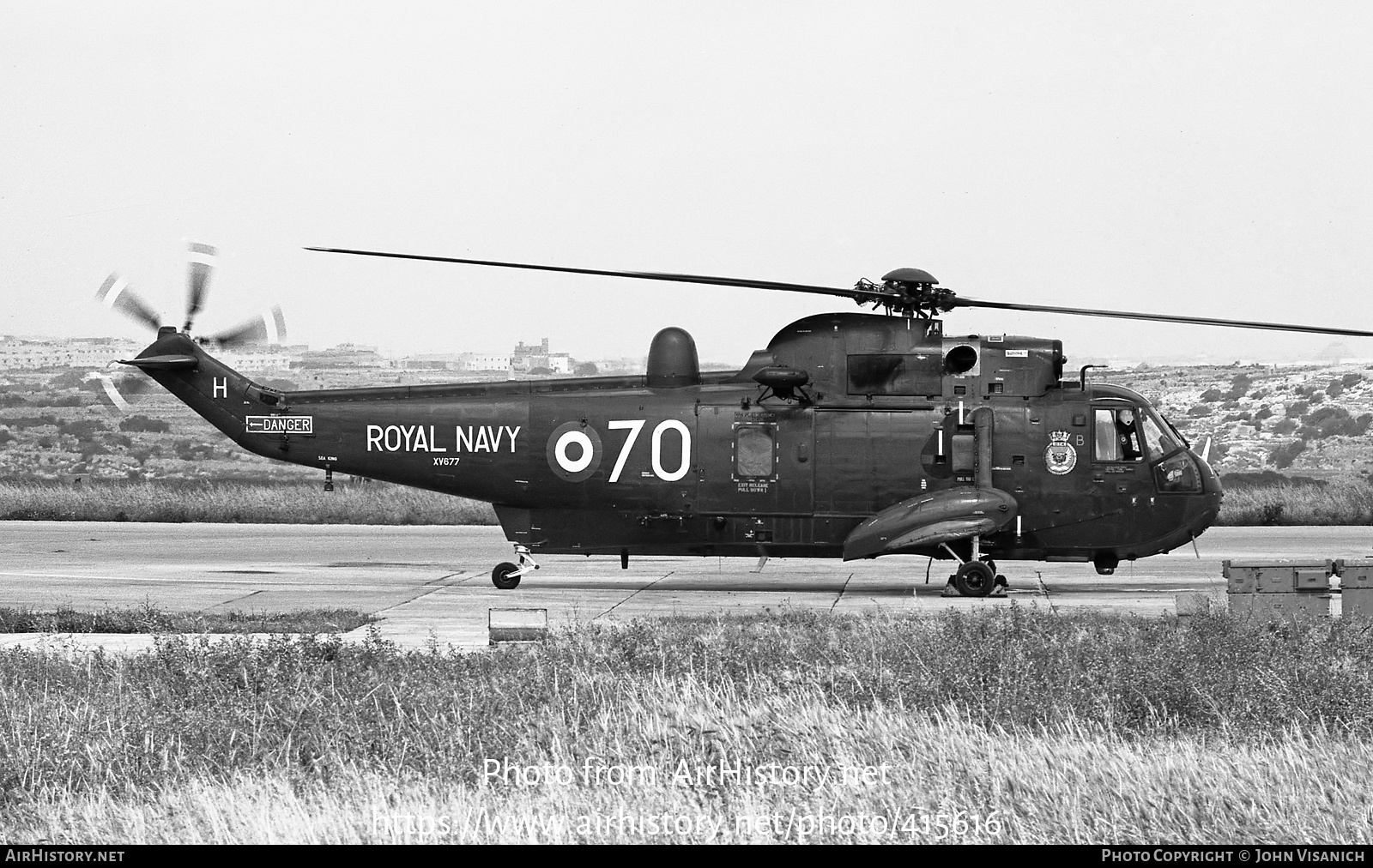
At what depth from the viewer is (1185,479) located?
1853 cm

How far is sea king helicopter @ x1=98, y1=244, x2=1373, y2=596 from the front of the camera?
18328 mm

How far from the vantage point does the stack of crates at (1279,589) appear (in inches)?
570

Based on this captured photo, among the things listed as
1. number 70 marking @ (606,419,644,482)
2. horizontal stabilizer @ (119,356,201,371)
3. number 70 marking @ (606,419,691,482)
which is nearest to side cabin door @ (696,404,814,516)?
number 70 marking @ (606,419,691,482)

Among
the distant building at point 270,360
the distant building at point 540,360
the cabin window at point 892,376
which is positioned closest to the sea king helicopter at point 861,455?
the cabin window at point 892,376

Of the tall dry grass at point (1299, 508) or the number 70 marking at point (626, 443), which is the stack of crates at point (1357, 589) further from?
the tall dry grass at point (1299, 508)

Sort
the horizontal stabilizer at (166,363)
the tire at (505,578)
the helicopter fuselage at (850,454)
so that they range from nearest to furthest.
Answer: the helicopter fuselage at (850,454)
the tire at (505,578)
the horizontal stabilizer at (166,363)

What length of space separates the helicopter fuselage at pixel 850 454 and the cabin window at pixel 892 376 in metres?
0.02

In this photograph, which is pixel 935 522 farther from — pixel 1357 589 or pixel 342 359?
pixel 342 359

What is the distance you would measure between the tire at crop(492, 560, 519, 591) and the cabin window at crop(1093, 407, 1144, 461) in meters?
7.65

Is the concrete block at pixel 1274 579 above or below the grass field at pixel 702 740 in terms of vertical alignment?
below

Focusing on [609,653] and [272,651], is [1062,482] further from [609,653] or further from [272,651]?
[272,651]

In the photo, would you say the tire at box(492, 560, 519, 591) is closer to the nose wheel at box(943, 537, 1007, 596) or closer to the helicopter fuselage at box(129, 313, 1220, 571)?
the helicopter fuselage at box(129, 313, 1220, 571)

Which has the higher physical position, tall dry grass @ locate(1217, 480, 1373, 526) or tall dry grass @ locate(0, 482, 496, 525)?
tall dry grass @ locate(1217, 480, 1373, 526)

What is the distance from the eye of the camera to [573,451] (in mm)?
19016
